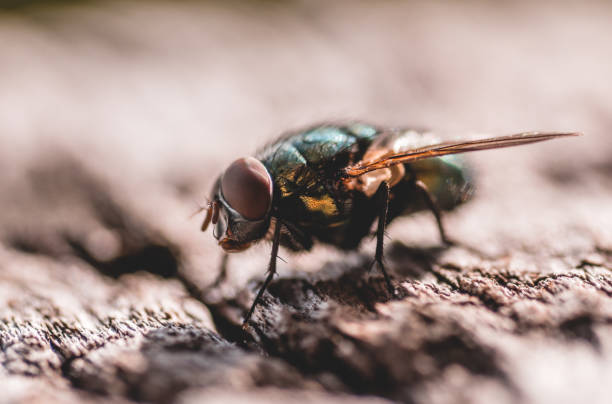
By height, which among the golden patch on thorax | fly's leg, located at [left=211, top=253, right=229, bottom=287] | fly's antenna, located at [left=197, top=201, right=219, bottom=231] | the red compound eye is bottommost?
fly's leg, located at [left=211, top=253, right=229, bottom=287]

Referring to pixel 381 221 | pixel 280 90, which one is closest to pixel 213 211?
pixel 381 221

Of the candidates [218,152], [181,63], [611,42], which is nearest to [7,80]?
[181,63]

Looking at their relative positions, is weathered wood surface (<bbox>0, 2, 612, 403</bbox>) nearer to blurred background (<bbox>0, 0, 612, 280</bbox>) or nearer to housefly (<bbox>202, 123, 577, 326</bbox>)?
blurred background (<bbox>0, 0, 612, 280</bbox>)

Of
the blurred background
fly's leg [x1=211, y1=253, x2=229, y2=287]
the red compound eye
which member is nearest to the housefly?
the red compound eye

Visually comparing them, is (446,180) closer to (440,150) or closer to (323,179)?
(440,150)

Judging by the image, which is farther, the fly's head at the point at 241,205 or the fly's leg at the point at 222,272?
the fly's leg at the point at 222,272

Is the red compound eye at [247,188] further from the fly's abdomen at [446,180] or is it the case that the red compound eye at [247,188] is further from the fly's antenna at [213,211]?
the fly's abdomen at [446,180]

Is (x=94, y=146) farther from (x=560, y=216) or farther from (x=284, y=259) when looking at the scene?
(x=560, y=216)

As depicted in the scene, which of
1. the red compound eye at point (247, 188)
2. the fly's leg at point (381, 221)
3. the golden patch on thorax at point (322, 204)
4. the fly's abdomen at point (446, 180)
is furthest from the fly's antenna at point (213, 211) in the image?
the fly's abdomen at point (446, 180)
